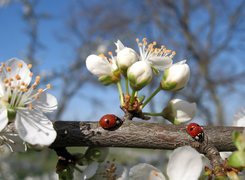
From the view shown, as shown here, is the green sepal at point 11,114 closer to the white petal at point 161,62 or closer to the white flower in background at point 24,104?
the white flower in background at point 24,104

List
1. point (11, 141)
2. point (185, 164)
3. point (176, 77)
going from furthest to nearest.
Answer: point (176, 77)
point (11, 141)
point (185, 164)

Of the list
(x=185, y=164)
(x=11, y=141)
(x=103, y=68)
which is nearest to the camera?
(x=185, y=164)

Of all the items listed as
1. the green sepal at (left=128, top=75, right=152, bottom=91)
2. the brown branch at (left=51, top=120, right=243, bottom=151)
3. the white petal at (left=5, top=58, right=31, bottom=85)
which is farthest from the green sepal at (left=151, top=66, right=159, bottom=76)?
the white petal at (left=5, top=58, right=31, bottom=85)

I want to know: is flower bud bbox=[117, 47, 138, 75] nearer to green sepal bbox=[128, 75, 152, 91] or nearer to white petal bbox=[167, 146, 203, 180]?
green sepal bbox=[128, 75, 152, 91]

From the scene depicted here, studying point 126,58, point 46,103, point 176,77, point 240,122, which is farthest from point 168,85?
point 46,103

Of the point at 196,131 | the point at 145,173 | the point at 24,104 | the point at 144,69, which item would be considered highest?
the point at 144,69

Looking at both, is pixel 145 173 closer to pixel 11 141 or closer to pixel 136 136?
pixel 136 136
